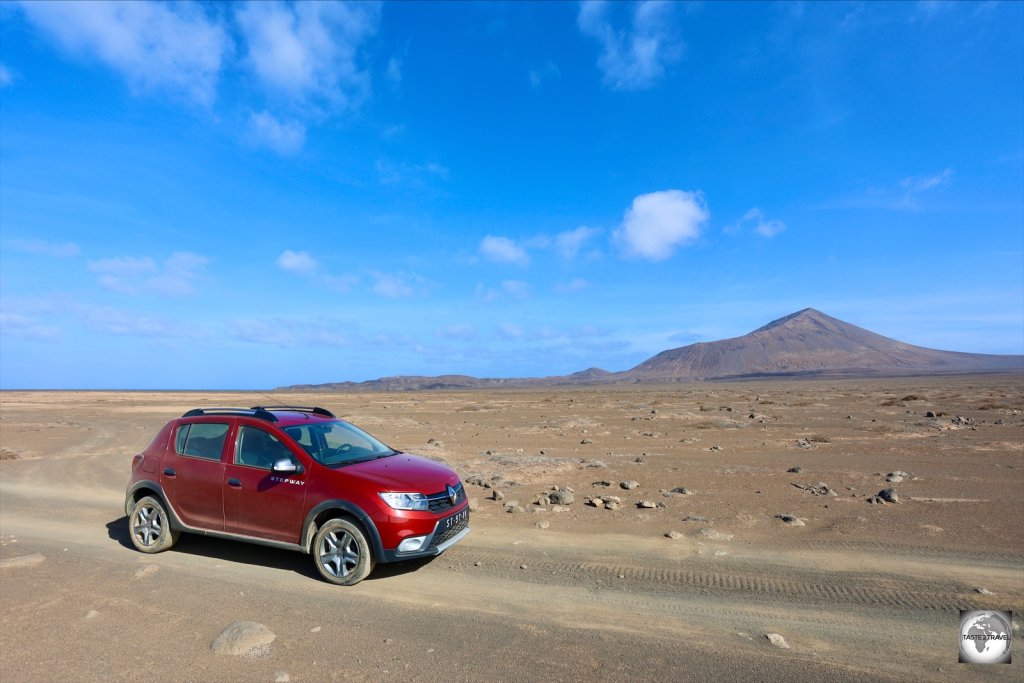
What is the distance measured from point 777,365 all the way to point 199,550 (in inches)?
8548

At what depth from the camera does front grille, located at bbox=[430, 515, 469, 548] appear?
6.21 m

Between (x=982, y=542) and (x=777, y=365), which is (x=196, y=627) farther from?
(x=777, y=365)

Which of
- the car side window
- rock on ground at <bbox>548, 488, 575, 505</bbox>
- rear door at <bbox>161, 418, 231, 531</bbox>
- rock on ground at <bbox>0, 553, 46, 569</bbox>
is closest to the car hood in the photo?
the car side window

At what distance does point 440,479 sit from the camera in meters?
6.66

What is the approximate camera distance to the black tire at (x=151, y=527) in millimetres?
7270

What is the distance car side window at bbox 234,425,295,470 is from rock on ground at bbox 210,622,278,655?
1988 mm

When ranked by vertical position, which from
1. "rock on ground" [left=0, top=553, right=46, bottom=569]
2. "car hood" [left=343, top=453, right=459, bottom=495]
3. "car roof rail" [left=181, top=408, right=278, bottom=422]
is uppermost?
"car roof rail" [left=181, top=408, right=278, bottom=422]

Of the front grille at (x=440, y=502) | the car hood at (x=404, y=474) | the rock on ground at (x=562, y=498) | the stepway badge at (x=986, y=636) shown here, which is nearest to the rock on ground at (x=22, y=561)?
the car hood at (x=404, y=474)

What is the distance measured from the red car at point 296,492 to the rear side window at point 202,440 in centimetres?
1

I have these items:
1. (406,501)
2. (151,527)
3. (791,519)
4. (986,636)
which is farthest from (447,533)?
(791,519)

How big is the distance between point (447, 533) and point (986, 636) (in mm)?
5168

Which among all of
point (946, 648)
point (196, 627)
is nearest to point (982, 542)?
point (946, 648)

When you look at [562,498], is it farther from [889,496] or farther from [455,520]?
[889,496]

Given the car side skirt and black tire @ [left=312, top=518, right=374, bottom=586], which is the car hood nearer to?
black tire @ [left=312, top=518, right=374, bottom=586]
